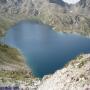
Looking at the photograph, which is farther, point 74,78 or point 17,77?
point 17,77

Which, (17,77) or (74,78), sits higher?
(74,78)

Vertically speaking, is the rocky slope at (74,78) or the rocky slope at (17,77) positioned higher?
the rocky slope at (74,78)

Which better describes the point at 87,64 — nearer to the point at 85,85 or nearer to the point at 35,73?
the point at 85,85

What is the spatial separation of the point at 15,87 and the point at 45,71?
12254cm

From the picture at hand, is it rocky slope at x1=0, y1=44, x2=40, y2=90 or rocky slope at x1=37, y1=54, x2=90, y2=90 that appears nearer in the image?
rocky slope at x1=37, y1=54, x2=90, y2=90

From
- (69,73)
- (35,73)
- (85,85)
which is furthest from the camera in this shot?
(35,73)

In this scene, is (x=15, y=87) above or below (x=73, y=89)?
below

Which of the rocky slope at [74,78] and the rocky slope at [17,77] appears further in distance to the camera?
the rocky slope at [17,77]

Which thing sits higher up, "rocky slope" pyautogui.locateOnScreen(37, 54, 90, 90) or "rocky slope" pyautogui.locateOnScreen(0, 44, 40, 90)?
"rocky slope" pyautogui.locateOnScreen(37, 54, 90, 90)

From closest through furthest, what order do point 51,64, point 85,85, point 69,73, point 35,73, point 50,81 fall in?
point 85,85
point 69,73
point 50,81
point 35,73
point 51,64

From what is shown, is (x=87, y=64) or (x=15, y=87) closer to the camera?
(x=87, y=64)

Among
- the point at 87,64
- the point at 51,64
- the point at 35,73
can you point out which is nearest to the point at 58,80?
the point at 87,64

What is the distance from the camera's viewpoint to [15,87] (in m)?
53.4

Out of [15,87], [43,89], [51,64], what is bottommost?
[51,64]
